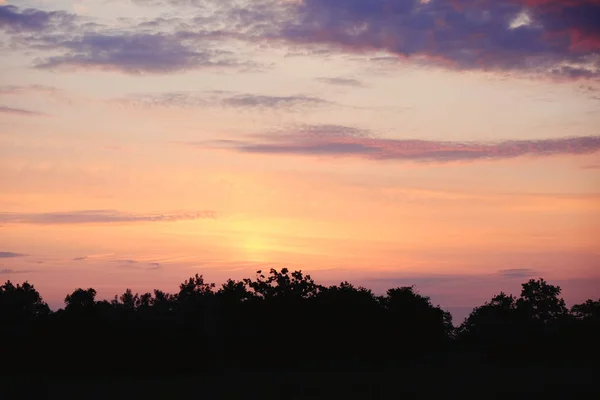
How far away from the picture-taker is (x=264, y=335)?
5741 centimetres

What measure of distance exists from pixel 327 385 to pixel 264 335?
11.1 meters

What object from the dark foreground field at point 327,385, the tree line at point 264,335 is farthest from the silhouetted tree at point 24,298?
the dark foreground field at point 327,385

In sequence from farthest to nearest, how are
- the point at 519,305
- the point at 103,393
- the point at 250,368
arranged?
the point at 519,305
the point at 250,368
the point at 103,393

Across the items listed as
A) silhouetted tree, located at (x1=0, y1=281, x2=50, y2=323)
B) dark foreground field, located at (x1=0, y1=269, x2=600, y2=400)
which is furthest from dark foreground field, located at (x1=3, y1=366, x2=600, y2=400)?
silhouetted tree, located at (x1=0, y1=281, x2=50, y2=323)

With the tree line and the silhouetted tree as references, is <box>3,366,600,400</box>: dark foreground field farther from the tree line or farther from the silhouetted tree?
the silhouetted tree

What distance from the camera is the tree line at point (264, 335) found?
50844mm

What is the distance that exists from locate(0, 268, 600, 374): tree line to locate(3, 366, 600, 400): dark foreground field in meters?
1.72

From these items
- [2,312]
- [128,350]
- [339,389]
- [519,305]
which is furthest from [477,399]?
[519,305]

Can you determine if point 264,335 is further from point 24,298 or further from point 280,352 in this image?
point 24,298

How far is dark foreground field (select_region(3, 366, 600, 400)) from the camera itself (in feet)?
138

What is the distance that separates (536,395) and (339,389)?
37.5 feet

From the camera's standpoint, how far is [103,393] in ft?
141

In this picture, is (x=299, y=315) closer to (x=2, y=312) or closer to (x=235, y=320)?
(x=235, y=320)

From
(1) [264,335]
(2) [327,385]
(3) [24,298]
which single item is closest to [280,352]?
(1) [264,335]
